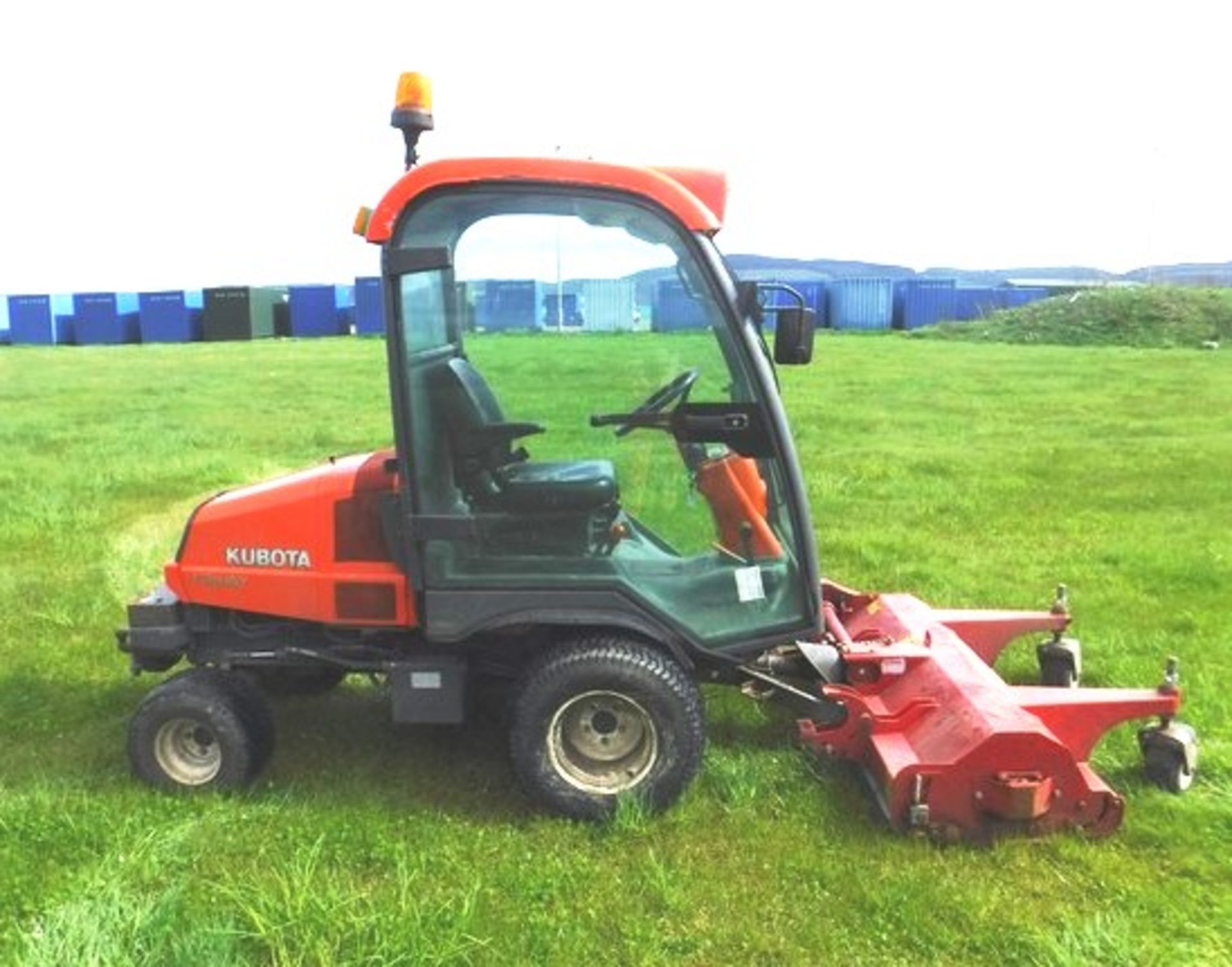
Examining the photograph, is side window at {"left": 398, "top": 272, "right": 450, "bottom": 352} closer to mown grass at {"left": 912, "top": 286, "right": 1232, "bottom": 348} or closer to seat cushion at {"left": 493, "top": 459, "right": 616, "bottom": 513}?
seat cushion at {"left": 493, "top": 459, "right": 616, "bottom": 513}

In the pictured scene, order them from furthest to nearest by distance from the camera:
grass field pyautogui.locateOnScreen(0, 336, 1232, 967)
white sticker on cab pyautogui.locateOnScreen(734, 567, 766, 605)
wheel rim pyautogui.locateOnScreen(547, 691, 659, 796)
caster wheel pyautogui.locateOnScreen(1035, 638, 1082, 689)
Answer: caster wheel pyautogui.locateOnScreen(1035, 638, 1082, 689), white sticker on cab pyautogui.locateOnScreen(734, 567, 766, 605), wheel rim pyautogui.locateOnScreen(547, 691, 659, 796), grass field pyautogui.locateOnScreen(0, 336, 1232, 967)

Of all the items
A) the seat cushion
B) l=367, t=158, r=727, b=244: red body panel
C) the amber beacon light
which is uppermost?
the amber beacon light

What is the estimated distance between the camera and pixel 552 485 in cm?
378

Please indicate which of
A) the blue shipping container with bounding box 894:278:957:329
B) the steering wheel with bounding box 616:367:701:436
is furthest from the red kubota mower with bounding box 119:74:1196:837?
the blue shipping container with bounding box 894:278:957:329

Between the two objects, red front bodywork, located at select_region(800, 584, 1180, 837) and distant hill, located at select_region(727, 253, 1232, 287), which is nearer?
red front bodywork, located at select_region(800, 584, 1180, 837)

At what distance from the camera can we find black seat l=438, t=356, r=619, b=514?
3.76 meters

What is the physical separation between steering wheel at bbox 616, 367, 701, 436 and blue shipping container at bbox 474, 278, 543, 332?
0.44 metres

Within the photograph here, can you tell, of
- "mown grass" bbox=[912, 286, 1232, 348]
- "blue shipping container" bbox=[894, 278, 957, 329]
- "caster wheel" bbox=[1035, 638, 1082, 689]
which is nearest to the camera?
"caster wheel" bbox=[1035, 638, 1082, 689]

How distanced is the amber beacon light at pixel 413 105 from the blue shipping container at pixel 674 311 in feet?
3.21

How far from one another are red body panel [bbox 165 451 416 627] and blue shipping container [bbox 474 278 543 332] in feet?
2.11

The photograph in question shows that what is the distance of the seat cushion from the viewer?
12.4ft

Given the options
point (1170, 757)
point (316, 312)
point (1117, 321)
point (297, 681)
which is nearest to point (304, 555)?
point (297, 681)

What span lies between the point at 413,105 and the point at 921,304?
33.8 metres

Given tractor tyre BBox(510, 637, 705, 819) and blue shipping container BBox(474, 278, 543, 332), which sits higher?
blue shipping container BBox(474, 278, 543, 332)
